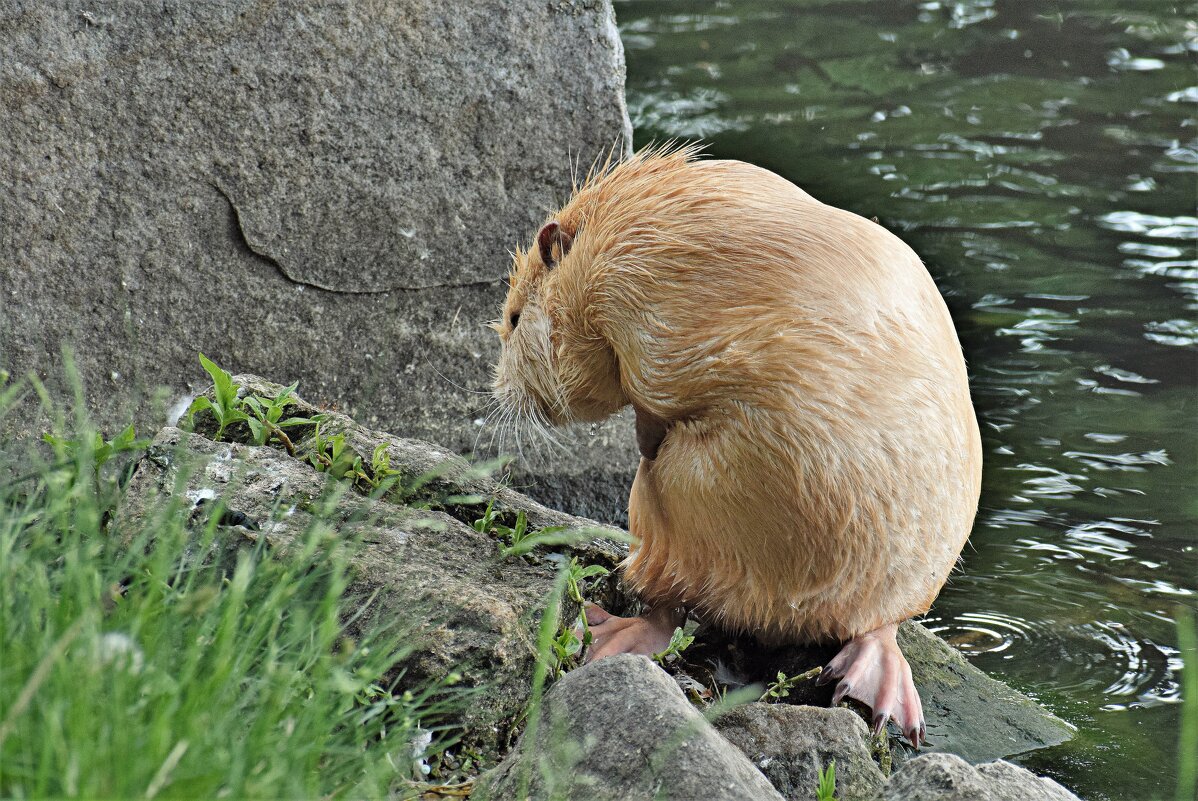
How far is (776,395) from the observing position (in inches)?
121

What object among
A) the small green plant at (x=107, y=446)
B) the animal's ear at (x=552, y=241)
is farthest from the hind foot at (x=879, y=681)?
the small green plant at (x=107, y=446)

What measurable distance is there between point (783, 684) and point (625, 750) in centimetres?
98

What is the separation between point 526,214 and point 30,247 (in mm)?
1634

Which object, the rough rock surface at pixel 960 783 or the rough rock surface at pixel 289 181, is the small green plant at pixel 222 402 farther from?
the rough rock surface at pixel 960 783

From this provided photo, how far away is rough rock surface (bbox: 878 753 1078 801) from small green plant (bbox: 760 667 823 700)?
76 cm

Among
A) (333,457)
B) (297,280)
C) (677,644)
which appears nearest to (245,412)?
(333,457)

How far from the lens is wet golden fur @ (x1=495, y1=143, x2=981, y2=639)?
309 centimetres

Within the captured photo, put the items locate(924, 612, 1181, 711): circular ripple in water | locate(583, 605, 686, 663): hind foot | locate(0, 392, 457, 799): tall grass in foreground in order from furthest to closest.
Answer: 1. locate(924, 612, 1181, 711): circular ripple in water
2. locate(583, 605, 686, 663): hind foot
3. locate(0, 392, 457, 799): tall grass in foreground

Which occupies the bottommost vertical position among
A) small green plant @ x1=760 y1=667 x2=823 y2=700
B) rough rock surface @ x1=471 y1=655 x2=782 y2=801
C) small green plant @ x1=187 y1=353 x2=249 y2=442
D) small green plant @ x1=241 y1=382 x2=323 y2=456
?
small green plant @ x1=760 y1=667 x2=823 y2=700

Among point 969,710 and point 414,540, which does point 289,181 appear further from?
point 969,710

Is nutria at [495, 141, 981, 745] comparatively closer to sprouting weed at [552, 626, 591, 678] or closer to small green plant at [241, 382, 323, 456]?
sprouting weed at [552, 626, 591, 678]

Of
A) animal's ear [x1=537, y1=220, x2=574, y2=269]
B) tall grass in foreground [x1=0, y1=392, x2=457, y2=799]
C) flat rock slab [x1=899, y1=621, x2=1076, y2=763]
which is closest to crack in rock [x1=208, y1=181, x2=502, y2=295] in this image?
animal's ear [x1=537, y1=220, x2=574, y2=269]

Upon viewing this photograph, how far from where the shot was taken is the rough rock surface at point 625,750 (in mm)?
2404

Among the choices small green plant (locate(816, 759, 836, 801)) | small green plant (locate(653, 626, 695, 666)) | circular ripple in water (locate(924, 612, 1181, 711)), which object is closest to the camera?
small green plant (locate(816, 759, 836, 801))
